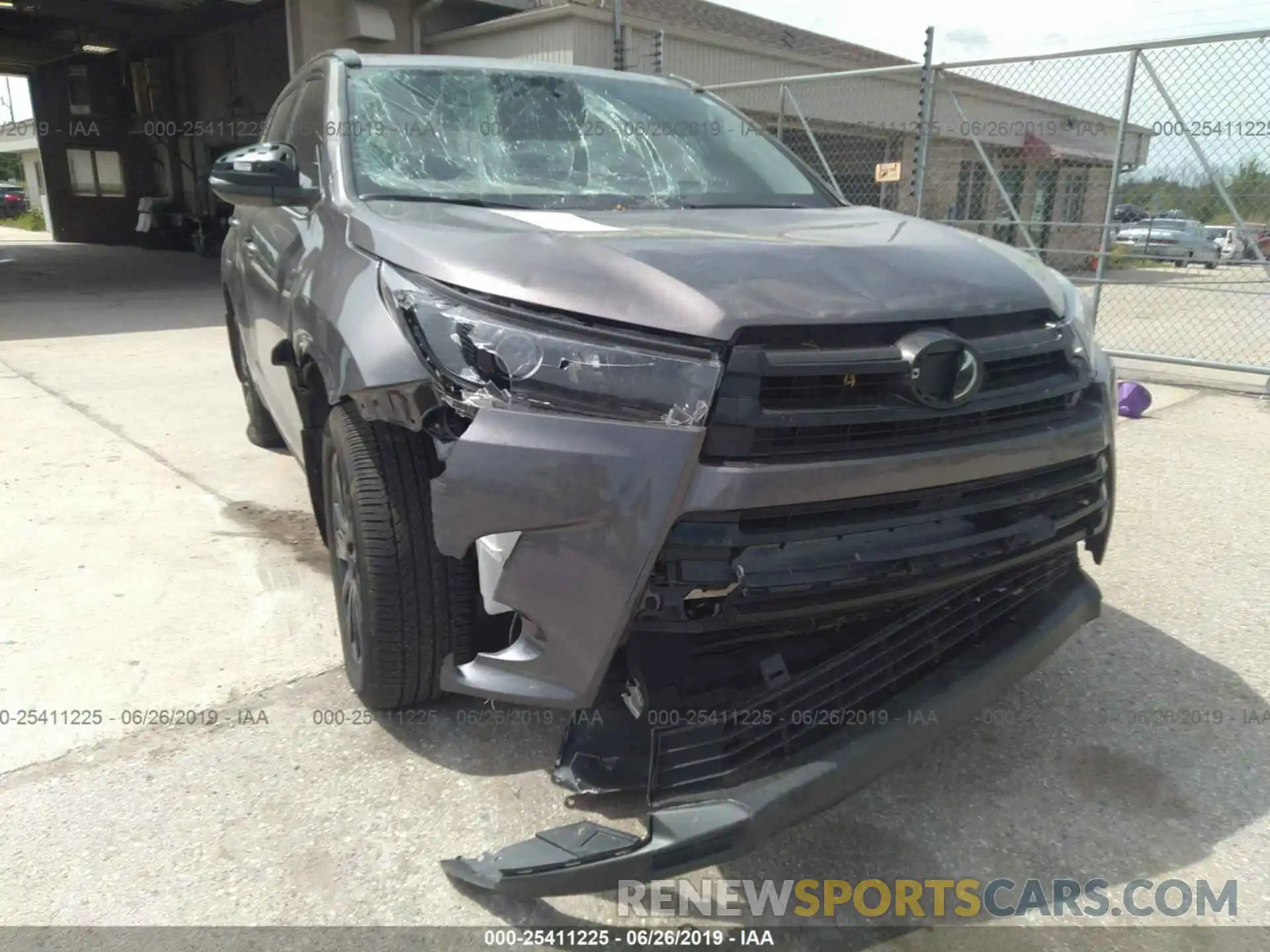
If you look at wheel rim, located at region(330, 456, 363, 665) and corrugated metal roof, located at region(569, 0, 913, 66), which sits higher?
corrugated metal roof, located at region(569, 0, 913, 66)

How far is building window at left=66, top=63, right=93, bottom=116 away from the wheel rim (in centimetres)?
2700

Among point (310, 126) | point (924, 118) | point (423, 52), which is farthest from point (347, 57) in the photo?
point (423, 52)

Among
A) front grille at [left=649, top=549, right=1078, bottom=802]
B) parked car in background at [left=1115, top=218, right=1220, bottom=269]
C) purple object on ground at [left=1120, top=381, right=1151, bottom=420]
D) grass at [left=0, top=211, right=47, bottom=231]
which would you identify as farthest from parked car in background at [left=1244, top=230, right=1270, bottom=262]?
grass at [left=0, top=211, right=47, bottom=231]

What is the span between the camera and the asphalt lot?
78.2 inches

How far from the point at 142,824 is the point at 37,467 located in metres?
3.24

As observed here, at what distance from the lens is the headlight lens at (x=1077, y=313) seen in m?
2.29

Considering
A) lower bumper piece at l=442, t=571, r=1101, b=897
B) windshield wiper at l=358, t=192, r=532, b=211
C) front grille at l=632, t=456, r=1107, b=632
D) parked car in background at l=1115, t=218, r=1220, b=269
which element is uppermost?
windshield wiper at l=358, t=192, r=532, b=211

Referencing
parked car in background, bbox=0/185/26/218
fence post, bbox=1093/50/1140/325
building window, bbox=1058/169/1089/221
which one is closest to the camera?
fence post, bbox=1093/50/1140/325

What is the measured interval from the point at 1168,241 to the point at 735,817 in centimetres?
961

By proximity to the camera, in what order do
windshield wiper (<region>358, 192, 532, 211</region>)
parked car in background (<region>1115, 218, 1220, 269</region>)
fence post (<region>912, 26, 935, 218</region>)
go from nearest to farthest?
1. windshield wiper (<region>358, 192, 532, 211</region>)
2. fence post (<region>912, 26, 935, 218</region>)
3. parked car in background (<region>1115, 218, 1220, 269</region>)

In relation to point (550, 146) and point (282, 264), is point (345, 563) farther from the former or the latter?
point (550, 146)

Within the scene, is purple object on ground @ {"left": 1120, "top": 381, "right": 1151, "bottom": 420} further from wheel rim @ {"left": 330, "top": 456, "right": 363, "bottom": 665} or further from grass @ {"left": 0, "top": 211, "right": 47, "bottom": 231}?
grass @ {"left": 0, "top": 211, "right": 47, "bottom": 231}

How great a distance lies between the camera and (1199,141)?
6844 millimetres

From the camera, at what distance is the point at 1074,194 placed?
45.6ft
